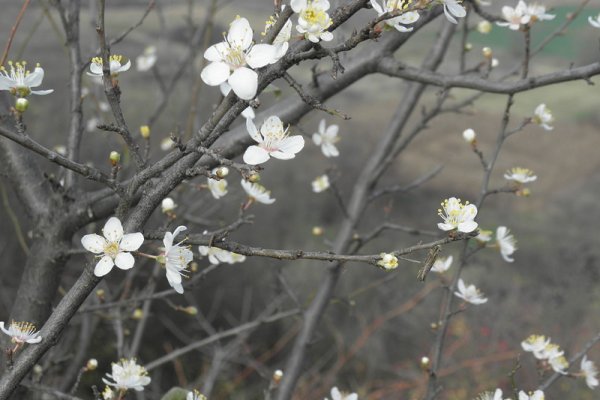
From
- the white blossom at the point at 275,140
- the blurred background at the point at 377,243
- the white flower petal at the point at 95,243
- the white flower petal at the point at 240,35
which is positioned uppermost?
the white flower petal at the point at 95,243

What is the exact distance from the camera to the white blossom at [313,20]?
89 cm

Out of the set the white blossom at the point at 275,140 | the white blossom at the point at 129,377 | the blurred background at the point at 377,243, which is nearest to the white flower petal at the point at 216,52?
the white blossom at the point at 275,140

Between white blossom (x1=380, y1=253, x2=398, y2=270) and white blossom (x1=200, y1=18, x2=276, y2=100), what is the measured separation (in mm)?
281

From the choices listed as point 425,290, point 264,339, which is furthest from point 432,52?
point 264,339

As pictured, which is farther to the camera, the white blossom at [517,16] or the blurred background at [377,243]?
the blurred background at [377,243]

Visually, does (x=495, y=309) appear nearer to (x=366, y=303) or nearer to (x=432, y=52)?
(x=366, y=303)

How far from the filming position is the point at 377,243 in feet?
12.8

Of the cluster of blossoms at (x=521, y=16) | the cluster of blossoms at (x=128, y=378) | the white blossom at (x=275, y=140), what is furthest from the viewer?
the cluster of blossoms at (x=521, y=16)

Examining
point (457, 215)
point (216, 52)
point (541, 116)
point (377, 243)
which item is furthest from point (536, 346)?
point (377, 243)

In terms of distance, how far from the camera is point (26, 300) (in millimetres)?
1414

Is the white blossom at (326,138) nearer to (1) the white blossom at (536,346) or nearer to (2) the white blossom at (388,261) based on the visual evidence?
(1) the white blossom at (536,346)

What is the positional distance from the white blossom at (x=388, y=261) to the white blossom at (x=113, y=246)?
333mm

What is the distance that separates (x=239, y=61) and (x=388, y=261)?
35 cm

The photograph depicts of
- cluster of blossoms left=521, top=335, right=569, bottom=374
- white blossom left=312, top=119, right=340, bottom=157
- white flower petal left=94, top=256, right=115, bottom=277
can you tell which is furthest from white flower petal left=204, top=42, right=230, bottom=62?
cluster of blossoms left=521, top=335, right=569, bottom=374
